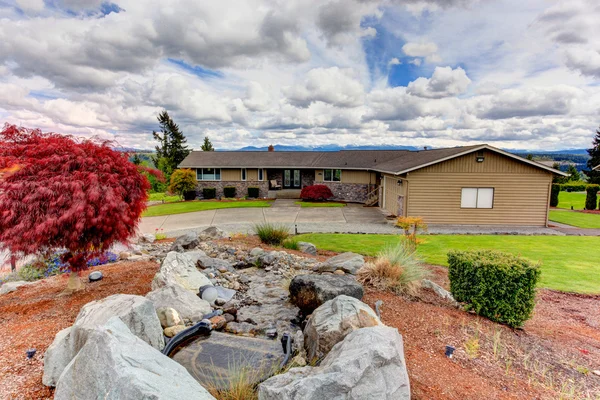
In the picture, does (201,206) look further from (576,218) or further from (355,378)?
(576,218)

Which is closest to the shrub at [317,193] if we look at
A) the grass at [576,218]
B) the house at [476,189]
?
the house at [476,189]

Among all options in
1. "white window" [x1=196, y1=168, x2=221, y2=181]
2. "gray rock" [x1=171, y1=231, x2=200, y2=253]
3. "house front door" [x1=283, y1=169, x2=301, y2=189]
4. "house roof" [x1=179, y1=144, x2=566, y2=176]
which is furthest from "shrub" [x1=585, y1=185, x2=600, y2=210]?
"white window" [x1=196, y1=168, x2=221, y2=181]

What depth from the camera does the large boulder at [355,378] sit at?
289 centimetres

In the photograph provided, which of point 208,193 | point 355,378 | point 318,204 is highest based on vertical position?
point 355,378

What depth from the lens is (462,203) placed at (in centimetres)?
1914

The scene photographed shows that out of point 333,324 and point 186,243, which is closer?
point 333,324

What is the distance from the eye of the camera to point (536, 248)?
13.1 meters

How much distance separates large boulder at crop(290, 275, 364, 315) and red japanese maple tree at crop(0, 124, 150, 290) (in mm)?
3245

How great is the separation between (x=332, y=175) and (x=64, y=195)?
25781mm

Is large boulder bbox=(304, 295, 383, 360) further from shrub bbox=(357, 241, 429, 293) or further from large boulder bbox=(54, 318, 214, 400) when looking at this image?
shrub bbox=(357, 241, 429, 293)

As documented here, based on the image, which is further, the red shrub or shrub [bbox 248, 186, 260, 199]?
shrub [bbox 248, 186, 260, 199]

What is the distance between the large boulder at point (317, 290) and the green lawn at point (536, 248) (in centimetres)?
567

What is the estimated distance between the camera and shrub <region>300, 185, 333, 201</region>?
1112 inches

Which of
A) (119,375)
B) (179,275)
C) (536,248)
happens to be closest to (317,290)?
(179,275)
